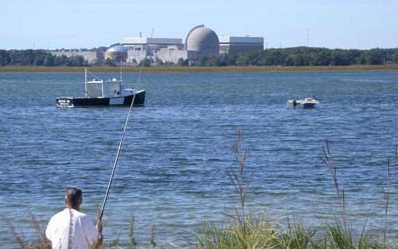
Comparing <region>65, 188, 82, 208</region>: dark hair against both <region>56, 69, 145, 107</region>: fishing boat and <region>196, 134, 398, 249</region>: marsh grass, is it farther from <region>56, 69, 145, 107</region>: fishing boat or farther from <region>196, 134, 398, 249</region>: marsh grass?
<region>56, 69, 145, 107</region>: fishing boat

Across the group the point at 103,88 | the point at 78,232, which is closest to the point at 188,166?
the point at 78,232

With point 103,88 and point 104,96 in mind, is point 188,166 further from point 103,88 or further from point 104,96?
point 103,88

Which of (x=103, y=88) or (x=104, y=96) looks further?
(x=103, y=88)

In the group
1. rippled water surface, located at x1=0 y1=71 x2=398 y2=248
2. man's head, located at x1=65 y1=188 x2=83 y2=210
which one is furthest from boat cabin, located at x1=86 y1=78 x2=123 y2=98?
man's head, located at x1=65 y1=188 x2=83 y2=210

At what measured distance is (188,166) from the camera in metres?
29.1

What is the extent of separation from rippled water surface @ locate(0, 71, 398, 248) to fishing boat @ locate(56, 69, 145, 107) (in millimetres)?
5159

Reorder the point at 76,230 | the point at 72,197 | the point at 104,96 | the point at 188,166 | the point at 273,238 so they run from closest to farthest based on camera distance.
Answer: the point at 76,230 → the point at 72,197 → the point at 273,238 → the point at 188,166 → the point at 104,96

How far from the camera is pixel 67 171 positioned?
2828cm

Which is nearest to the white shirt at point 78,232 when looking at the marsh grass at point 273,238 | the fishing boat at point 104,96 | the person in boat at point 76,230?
the person in boat at point 76,230

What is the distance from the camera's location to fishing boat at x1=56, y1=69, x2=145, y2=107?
66125 mm

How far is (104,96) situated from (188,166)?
38900 millimetres

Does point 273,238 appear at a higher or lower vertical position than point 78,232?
lower

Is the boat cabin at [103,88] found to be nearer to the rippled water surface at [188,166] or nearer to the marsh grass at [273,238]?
the rippled water surface at [188,166]

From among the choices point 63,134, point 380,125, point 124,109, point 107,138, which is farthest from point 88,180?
point 124,109
